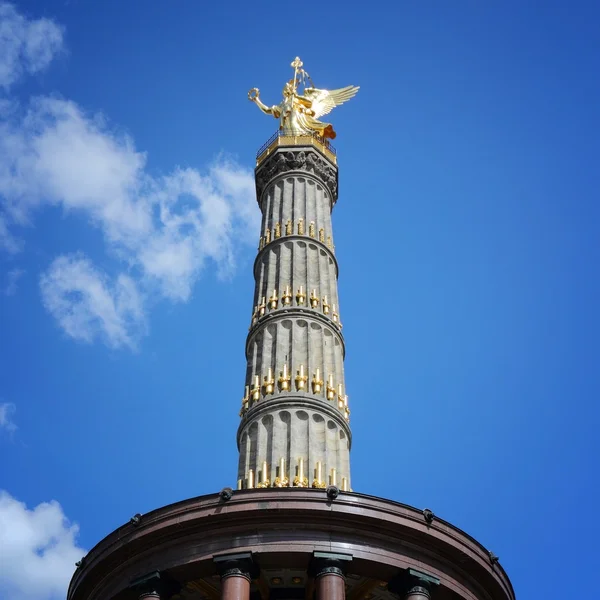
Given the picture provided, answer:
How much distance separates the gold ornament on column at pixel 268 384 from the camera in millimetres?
37219

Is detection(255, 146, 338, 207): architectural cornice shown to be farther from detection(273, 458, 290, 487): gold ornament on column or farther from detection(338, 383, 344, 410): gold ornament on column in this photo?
detection(273, 458, 290, 487): gold ornament on column

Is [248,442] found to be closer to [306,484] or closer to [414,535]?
[306,484]

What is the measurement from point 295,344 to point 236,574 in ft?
44.7

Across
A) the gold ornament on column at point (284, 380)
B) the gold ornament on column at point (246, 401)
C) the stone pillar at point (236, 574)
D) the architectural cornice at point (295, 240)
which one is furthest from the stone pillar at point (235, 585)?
the architectural cornice at point (295, 240)

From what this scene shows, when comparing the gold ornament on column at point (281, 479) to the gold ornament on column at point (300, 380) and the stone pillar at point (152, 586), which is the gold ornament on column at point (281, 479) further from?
the stone pillar at point (152, 586)

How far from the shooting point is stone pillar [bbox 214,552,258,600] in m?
26.2

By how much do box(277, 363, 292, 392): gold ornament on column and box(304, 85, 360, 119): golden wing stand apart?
1990 cm

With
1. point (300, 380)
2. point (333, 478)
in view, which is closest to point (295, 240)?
point (300, 380)

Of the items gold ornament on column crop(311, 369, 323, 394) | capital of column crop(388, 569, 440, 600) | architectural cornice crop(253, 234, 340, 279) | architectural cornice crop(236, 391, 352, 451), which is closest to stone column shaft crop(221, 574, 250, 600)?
capital of column crop(388, 569, 440, 600)

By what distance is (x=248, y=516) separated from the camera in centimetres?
2731

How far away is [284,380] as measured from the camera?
122 feet

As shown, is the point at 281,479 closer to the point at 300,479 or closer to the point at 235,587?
the point at 300,479

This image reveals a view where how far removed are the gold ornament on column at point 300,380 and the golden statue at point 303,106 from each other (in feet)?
56.5

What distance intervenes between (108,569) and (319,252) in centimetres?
1913
